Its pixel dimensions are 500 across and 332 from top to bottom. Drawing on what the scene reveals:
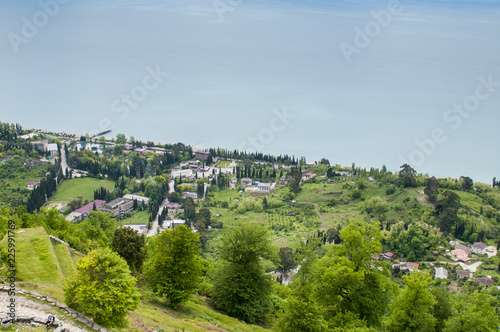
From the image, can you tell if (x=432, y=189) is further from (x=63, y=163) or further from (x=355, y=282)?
(x=63, y=163)

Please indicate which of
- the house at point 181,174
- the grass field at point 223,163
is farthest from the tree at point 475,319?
the grass field at point 223,163

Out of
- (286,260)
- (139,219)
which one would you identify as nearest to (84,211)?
(139,219)

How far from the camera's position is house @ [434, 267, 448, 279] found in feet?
113

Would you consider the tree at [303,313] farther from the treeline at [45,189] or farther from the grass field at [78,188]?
the grass field at [78,188]

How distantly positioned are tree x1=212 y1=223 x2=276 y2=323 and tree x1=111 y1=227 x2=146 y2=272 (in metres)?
4.19

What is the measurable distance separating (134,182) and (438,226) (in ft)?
113

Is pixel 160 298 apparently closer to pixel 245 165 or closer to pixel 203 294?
pixel 203 294

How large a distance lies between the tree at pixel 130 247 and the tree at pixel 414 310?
12333mm

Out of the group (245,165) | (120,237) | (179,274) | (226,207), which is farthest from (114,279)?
(245,165)

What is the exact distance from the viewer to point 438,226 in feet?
139

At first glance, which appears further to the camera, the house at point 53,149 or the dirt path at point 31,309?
the house at point 53,149

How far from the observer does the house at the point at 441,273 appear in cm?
3456

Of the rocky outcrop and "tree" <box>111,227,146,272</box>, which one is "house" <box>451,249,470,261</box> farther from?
the rocky outcrop

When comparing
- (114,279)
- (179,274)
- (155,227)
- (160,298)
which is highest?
(114,279)
